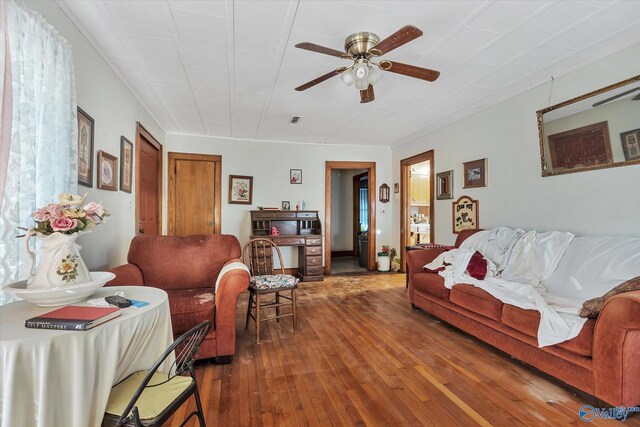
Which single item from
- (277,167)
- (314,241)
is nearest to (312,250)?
(314,241)

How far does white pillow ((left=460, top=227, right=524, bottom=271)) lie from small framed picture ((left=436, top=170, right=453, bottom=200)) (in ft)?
3.53

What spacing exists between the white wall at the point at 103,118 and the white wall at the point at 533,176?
4105mm

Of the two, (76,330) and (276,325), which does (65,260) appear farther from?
(276,325)

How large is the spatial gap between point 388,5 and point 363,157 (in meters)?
3.99

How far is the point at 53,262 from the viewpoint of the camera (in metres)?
1.21

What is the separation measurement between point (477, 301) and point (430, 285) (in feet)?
2.01

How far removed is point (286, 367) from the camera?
85.1 inches

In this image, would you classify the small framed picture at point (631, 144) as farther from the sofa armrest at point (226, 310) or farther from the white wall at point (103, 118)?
the white wall at point (103, 118)

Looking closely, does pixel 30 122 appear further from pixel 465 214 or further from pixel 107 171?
pixel 465 214

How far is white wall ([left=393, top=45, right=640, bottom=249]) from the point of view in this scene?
7.70ft

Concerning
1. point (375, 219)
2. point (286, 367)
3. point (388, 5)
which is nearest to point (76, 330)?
point (286, 367)

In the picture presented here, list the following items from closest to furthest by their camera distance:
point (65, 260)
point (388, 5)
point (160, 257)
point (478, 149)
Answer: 1. point (65, 260)
2. point (388, 5)
3. point (160, 257)
4. point (478, 149)

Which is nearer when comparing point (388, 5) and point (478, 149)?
point (388, 5)

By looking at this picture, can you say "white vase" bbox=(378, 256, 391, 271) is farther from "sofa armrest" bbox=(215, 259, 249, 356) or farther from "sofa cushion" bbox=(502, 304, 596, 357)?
"sofa armrest" bbox=(215, 259, 249, 356)
